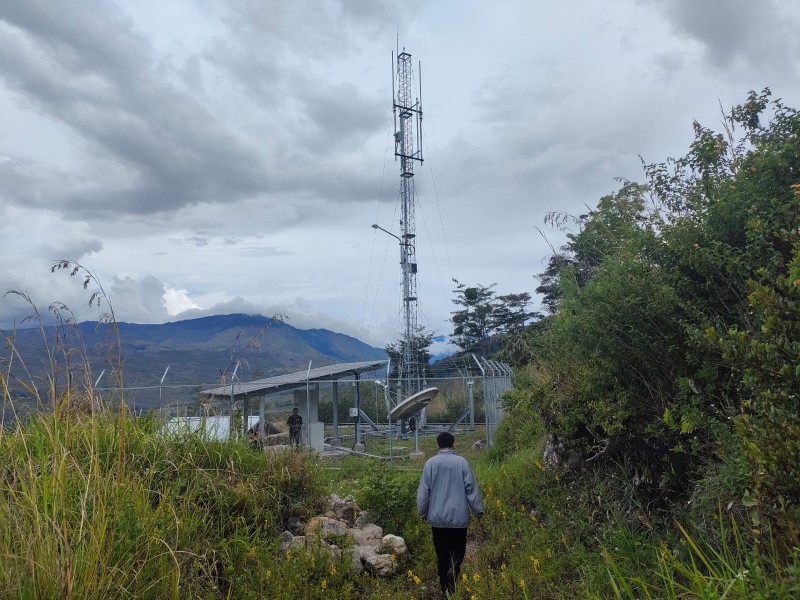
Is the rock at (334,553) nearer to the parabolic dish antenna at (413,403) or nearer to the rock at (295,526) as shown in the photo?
the rock at (295,526)

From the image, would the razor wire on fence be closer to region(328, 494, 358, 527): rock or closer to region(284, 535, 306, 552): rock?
region(328, 494, 358, 527): rock

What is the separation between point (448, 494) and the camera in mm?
6098

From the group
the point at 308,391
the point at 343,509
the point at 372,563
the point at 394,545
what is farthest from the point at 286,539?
the point at 308,391

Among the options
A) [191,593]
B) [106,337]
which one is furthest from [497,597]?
[106,337]

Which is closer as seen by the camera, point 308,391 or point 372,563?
point 372,563

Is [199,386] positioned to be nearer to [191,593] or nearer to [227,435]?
[227,435]

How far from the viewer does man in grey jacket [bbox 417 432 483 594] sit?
19.7 ft

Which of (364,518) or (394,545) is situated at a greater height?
(364,518)

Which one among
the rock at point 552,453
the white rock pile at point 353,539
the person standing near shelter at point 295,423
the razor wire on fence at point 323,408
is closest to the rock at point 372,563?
the white rock pile at point 353,539

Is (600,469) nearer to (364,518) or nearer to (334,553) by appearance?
(364,518)

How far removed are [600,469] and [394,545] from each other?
2312 millimetres

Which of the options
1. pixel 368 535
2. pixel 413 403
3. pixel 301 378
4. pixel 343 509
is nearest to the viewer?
pixel 368 535

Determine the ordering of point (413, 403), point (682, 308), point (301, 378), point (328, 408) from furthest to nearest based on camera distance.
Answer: point (328, 408) → point (301, 378) → point (413, 403) → point (682, 308)

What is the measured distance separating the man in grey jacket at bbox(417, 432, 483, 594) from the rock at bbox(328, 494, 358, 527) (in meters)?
1.12
